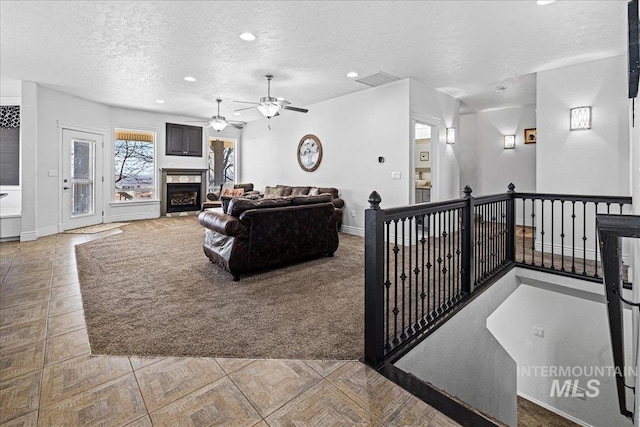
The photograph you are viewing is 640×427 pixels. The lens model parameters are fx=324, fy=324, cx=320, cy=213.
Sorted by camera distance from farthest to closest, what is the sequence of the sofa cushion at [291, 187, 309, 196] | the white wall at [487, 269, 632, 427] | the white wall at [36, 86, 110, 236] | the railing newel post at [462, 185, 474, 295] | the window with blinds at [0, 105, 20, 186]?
the sofa cushion at [291, 187, 309, 196] < the window with blinds at [0, 105, 20, 186] < the white wall at [36, 86, 110, 236] < the white wall at [487, 269, 632, 427] < the railing newel post at [462, 185, 474, 295]

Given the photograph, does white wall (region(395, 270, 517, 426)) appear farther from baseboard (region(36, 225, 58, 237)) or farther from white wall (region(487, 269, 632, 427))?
baseboard (region(36, 225, 58, 237))

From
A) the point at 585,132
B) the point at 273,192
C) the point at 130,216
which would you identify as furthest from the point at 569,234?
the point at 130,216

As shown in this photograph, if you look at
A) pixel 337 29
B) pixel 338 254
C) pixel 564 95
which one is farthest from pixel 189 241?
pixel 564 95

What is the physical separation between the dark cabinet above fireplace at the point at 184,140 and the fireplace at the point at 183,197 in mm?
862

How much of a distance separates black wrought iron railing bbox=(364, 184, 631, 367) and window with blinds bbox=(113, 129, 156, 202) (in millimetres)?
7210

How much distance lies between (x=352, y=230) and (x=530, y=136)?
428 centimetres

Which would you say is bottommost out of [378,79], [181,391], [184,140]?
[181,391]

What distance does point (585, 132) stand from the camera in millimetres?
4289

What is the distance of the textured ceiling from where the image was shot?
10.2ft

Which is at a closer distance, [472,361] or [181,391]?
[181,391]

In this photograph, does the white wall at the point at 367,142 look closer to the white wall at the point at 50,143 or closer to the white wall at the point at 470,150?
the white wall at the point at 470,150

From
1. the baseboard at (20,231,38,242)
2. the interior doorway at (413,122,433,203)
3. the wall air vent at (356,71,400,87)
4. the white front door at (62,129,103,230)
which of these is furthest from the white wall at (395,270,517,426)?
the white front door at (62,129,103,230)

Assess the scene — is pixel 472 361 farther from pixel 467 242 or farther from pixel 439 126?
pixel 439 126

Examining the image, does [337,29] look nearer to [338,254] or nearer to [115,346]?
[338,254]
